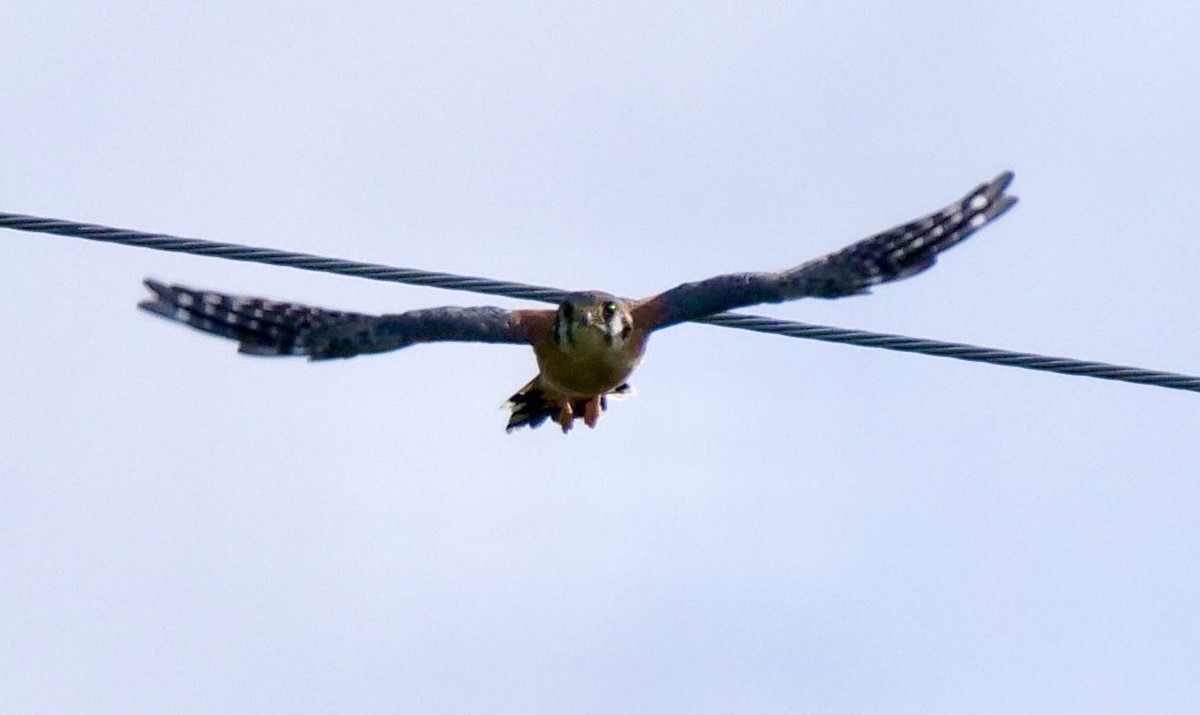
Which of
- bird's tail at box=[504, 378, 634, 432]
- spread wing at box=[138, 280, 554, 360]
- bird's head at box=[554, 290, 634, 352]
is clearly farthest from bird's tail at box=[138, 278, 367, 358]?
bird's tail at box=[504, 378, 634, 432]

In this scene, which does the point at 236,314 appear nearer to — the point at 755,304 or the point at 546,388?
the point at 546,388

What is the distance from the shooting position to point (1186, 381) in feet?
25.0

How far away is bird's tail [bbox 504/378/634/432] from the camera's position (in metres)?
10.3

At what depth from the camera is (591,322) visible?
29.9 feet

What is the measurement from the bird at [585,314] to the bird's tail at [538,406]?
0.58 metres

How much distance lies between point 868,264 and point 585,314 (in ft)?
4.83

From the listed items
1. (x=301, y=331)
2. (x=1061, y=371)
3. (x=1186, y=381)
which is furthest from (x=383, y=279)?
(x=1186, y=381)

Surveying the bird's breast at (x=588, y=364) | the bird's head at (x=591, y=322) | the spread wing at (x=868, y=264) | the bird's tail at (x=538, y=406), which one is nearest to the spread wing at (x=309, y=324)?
the bird's breast at (x=588, y=364)

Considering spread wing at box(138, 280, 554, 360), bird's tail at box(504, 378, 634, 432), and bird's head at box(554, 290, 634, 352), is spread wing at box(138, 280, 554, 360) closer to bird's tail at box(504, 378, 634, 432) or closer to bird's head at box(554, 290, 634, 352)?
bird's head at box(554, 290, 634, 352)

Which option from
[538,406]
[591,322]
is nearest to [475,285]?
[591,322]

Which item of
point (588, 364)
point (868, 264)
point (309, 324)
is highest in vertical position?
point (868, 264)

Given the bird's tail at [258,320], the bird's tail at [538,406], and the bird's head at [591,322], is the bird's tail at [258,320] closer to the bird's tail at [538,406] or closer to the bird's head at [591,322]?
the bird's head at [591,322]

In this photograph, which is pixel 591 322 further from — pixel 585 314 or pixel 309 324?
pixel 309 324

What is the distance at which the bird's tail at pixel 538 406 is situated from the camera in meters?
10.3
